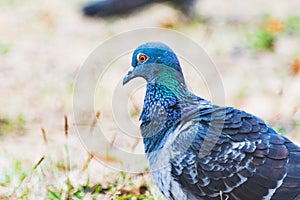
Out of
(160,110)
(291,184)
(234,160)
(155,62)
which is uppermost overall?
(155,62)

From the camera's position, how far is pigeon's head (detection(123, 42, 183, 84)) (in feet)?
12.9

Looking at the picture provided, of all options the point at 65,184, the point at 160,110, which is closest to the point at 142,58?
the point at 160,110

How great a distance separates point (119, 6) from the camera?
376 inches

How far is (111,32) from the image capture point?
29.1ft

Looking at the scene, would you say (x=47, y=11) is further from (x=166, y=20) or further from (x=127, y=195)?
(x=127, y=195)

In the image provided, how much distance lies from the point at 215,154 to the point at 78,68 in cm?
417

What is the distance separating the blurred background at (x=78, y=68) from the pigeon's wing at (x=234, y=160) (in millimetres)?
667

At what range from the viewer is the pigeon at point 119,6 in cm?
949

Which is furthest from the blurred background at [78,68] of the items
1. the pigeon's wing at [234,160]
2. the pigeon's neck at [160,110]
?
the pigeon's wing at [234,160]

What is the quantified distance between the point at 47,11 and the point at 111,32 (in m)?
1.19

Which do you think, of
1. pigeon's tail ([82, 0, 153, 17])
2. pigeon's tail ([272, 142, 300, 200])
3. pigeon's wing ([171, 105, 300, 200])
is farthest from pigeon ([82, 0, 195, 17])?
pigeon's tail ([272, 142, 300, 200])

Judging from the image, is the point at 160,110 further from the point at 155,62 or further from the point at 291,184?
the point at 291,184

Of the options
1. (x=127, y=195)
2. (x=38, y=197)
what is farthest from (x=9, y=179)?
(x=127, y=195)

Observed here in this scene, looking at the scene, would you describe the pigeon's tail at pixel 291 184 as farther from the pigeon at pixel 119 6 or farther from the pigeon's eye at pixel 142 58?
the pigeon at pixel 119 6
